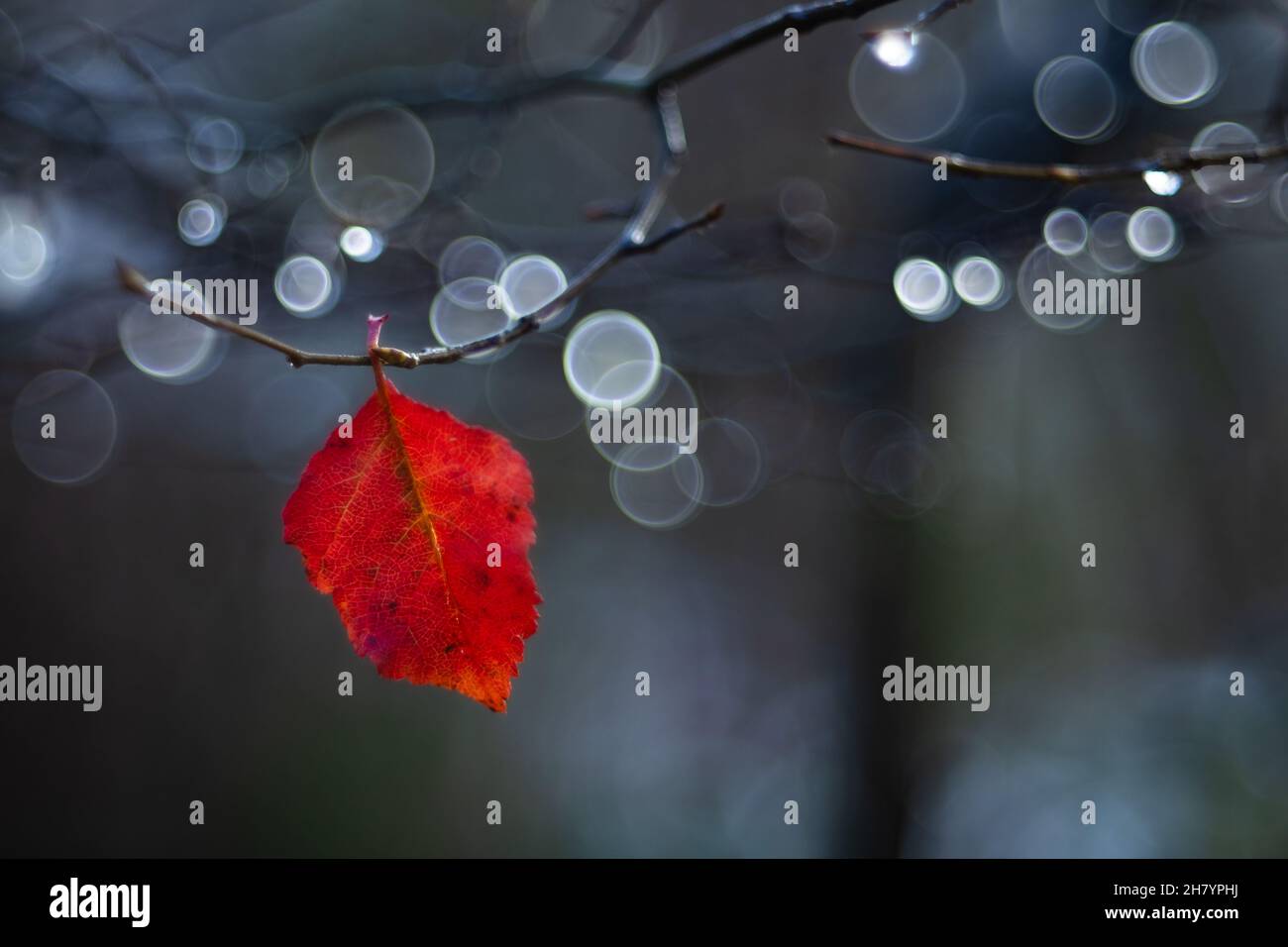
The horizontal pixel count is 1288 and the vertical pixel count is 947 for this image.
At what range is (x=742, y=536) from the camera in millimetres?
2861

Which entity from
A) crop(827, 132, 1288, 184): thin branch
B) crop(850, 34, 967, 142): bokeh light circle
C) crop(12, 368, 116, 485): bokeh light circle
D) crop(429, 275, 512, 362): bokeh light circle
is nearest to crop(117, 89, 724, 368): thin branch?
crop(827, 132, 1288, 184): thin branch

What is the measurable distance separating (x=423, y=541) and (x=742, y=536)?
2.38 metres

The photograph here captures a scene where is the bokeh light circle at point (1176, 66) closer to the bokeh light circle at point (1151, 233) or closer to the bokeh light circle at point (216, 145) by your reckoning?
the bokeh light circle at point (1151, 233)

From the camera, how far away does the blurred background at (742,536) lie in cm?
218

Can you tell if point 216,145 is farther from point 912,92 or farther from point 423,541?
point 912,92

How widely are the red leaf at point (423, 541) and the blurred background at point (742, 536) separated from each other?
1244mm

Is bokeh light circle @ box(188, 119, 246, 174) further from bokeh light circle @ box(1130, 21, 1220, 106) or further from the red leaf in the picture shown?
bokeh light circle @ box(1130, 21, 1220, 106)

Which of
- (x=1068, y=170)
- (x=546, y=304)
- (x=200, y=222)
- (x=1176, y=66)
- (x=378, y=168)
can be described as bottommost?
(x=546, y=304)

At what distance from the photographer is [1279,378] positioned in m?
2.16

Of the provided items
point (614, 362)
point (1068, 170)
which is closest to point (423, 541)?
point (1068, 170)

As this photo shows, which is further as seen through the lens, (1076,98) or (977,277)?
(1076,98)

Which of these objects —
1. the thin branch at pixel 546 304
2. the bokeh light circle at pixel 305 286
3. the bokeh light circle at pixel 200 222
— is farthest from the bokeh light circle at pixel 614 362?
the thin branch at pixel 546 304

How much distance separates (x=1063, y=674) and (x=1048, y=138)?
1498 mm

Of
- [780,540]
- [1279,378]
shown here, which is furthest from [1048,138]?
[780,540]
